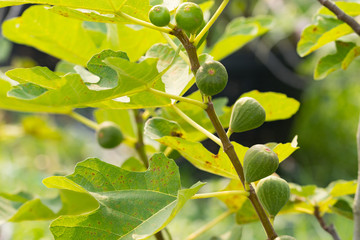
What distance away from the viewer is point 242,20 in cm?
82

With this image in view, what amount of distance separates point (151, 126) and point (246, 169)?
158 millimetres

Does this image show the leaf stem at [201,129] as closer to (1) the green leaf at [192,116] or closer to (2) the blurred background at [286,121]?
(1) the green leaf at [192,116]

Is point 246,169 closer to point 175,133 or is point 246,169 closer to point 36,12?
point 175,133

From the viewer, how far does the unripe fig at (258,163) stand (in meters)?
0.45

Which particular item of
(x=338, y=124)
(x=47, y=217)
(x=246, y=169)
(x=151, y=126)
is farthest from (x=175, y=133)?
(x=338, y=124)

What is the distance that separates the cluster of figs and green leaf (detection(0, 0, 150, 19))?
29mm

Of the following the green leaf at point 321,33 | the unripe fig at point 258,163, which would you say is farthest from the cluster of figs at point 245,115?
the green leaf at point 321,33

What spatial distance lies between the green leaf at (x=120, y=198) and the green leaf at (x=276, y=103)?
21 cm

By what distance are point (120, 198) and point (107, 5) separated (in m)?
0.21

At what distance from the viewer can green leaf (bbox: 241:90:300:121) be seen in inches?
25.5

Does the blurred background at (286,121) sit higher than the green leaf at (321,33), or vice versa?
the green leaf at (321,33)

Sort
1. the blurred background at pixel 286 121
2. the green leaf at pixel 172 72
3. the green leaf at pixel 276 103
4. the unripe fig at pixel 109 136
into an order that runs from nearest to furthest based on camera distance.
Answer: the green leaf at pixel 172 72 < the green leaf at pixel 276 103 < the unripe fig at pixel 109 136 < the blurred background at pixel 286 121

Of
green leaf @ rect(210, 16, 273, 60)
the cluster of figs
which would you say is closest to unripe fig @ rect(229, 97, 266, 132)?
the cluster of figs

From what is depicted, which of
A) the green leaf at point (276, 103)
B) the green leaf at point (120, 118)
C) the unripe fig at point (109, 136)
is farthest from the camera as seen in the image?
the green leaf at point (120, 118)
